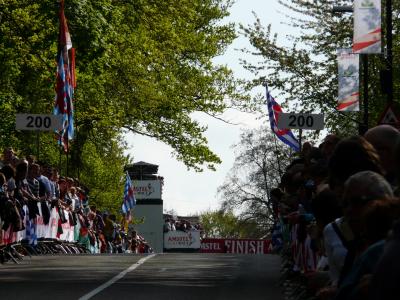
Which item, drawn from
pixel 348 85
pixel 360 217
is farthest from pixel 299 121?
pixel 360 217

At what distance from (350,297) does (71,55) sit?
2976 cm

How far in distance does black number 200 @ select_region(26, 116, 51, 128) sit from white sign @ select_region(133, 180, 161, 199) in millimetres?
74797

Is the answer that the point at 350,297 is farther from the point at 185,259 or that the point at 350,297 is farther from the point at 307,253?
the point at 185,259

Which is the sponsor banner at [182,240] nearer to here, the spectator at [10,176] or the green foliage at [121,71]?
the green foliage at [121,71]

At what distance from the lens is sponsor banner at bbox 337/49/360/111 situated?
30844 mm

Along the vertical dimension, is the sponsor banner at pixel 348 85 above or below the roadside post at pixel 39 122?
above

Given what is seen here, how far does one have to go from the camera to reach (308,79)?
44.2m

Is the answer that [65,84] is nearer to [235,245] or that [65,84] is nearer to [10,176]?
[10,176]

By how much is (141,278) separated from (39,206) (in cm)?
1029

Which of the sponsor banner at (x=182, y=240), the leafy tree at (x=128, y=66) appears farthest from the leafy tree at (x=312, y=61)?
the sponsor banner at (x=182, y=240)

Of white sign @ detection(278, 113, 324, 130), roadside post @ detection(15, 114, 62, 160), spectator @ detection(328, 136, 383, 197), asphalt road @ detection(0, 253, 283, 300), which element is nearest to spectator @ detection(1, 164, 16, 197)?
asphalt road @ detection(0, 253, 283, 300)

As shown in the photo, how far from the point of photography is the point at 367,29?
26.3m

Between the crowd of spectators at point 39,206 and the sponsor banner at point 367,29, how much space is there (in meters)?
6.73

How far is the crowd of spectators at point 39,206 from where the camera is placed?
2483cm
